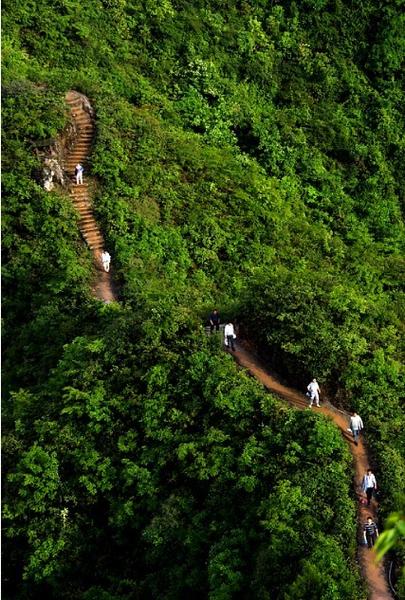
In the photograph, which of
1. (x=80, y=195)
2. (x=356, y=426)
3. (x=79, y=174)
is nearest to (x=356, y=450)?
(x=356, y=426)

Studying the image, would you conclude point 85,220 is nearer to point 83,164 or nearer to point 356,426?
point 83,164

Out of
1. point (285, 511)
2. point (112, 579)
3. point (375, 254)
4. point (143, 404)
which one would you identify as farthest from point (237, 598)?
point (375, 254)

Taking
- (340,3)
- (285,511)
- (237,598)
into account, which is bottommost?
(237,598)

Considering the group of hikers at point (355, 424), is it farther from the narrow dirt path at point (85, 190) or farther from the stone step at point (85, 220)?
the stone step at point (85, 220)

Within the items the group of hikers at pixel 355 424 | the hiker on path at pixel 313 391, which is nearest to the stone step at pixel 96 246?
the group of hikers at pixel 355 424

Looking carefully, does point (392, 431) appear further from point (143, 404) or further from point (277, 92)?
point (277, 92)

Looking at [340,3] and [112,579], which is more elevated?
[340,3]
